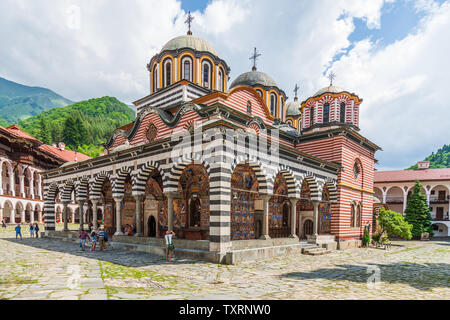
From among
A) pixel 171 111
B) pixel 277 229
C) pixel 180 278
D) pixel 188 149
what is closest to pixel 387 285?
pixel 180 278

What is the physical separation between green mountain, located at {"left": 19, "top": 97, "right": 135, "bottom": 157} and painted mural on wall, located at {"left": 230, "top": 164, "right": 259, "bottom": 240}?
48.8 meters

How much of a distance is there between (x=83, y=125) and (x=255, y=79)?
56565mm

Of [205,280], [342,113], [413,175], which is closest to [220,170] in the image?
[205,280]

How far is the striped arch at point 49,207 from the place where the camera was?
2020 cm

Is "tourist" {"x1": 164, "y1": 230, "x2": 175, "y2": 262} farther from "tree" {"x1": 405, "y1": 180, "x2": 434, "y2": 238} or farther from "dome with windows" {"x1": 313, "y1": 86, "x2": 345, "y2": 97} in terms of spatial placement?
"tree" {"x1": 405, "y1": 180, "x2": 434, "y2": 238}

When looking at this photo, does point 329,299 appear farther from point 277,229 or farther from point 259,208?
point 277,229

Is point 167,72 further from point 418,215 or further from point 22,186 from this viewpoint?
point 418,215

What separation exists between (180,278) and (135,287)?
1.50 metres

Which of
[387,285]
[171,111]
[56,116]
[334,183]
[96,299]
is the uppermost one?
[56,116]

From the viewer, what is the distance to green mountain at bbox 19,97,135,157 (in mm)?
59625

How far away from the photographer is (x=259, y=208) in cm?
1525

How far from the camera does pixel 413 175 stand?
116 ft

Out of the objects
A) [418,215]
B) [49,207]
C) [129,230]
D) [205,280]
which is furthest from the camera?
[418,215]

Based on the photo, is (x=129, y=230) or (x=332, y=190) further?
(x=332, y=190)
